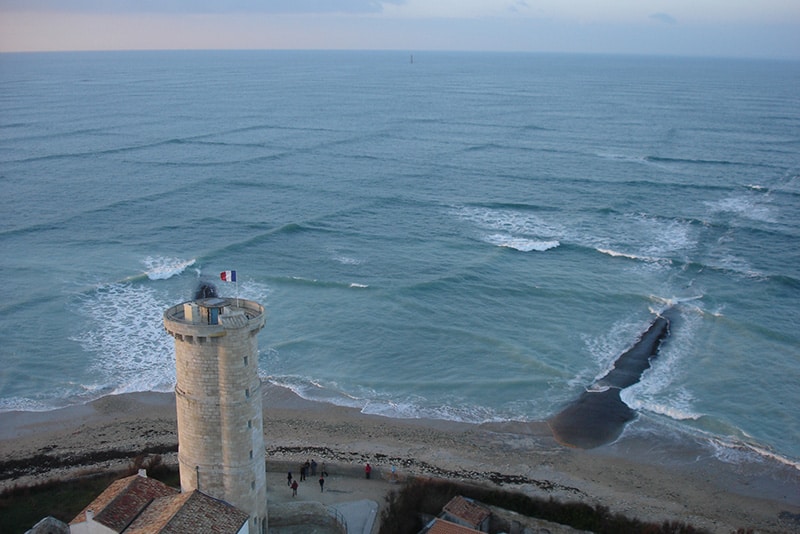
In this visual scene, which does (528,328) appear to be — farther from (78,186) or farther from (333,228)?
(78,186)

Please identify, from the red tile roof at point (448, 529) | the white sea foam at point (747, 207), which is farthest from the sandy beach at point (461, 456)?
the white sea foam at point (747, 207)

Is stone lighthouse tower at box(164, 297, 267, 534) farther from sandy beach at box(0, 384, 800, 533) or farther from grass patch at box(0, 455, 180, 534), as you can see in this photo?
sandy beach at box(0, 384, 800, 533)

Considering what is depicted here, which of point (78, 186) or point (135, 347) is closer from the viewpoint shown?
point (135, 347)

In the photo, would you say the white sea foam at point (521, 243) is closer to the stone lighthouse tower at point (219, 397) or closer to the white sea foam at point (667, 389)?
the white sea foam at point (667, 389)

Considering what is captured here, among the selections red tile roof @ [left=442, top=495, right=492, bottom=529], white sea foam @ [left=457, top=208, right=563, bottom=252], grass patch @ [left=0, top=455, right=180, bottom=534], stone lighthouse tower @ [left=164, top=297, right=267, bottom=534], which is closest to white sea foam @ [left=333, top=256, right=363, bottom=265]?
white sea foam @ [left=457, top=208, right=563, bottom=252]

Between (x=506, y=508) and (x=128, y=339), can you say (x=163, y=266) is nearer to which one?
(x=128, y=339)

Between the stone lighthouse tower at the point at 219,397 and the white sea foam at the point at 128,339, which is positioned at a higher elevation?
the stone lighthouse tower at the point at 219,397

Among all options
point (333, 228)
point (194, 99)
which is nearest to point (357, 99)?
point (194, 99)

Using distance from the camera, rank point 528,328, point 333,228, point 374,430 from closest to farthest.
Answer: point 374,430 → point 528,328 → point 333,228
